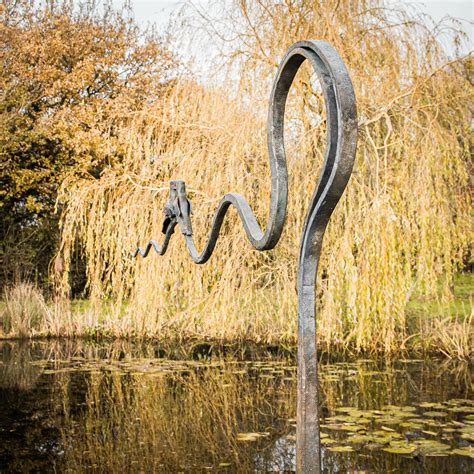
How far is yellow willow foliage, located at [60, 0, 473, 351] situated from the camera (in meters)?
5.84

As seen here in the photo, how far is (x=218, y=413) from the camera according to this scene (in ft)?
15.9

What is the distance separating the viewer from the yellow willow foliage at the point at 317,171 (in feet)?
19.2

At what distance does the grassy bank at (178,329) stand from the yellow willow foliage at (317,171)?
0.50 ft

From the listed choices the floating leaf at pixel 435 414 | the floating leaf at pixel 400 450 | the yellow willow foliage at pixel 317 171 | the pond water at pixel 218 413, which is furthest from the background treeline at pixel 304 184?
the floating leaf at pixel 400 450

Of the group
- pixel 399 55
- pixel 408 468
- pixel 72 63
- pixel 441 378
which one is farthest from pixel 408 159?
pixel 72 63

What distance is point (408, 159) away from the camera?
19.4 ft

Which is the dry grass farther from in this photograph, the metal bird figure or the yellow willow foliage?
the metal bird figure

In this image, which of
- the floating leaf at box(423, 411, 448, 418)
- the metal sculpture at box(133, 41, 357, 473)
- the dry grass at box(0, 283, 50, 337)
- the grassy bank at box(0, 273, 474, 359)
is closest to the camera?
the metal sculpture at box(133, 41, 357, 473)

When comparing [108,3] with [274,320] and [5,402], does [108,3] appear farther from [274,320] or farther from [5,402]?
[5,402]

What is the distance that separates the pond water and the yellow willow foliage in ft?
1.74

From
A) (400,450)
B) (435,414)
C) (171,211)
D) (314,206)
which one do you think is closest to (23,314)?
(435,414)

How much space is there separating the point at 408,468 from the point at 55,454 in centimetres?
202

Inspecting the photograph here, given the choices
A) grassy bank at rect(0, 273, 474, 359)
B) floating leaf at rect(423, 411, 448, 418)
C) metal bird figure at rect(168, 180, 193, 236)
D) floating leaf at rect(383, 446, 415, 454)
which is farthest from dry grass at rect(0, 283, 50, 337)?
metal bird figure at rect(168, 180, 193, 236)

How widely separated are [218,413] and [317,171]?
254cm
